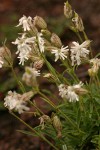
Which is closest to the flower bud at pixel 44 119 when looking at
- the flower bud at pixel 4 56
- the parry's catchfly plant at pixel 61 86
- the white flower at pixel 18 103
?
the parry's catchfly plant at pixel 61 86

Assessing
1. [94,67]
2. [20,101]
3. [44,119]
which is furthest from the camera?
[44,119]

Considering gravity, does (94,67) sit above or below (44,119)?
above

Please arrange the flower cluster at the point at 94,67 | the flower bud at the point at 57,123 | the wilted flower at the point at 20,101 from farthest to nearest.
→ the flower bud at the point at 57,123 → the flower cluster at the point at 94,67 → the wilted flower at the point at 20,101

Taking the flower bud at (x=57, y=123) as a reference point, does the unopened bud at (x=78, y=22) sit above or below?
above

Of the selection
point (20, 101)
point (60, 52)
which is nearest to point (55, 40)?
point (60, 52)

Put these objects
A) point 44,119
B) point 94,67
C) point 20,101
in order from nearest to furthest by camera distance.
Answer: point 20,101
point 94,67
point 44,119

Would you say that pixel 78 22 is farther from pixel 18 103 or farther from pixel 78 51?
pixel 18 103

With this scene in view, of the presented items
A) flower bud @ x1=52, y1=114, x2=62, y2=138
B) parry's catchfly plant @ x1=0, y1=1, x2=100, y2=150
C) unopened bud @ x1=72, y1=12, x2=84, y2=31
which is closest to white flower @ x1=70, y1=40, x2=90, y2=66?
parry's catchfly plant @ x1=0, y1=1, x2=100, y2=150

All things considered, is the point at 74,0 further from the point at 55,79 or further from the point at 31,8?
the point at 55,79

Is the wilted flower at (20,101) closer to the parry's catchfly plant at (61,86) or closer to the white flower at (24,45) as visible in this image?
the parry's catchfly plant at (61,86)

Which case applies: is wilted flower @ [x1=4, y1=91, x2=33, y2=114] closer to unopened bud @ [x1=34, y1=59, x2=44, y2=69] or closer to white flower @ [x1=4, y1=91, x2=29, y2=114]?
white flower @ [x1=4, y1=91, x2=29, y2=114]

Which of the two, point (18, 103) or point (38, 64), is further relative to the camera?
point (38, 64)

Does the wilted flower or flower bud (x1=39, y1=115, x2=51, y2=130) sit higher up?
the wilted flower
